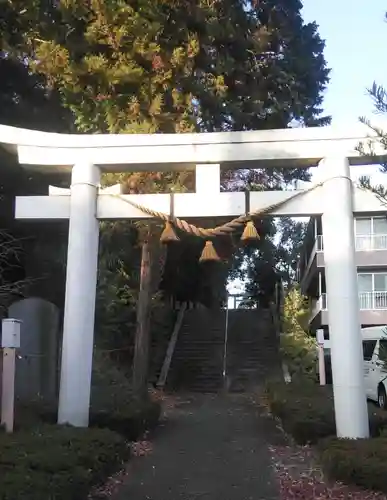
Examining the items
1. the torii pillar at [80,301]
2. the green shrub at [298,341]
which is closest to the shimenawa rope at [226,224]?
the torii pillar at [80,301]

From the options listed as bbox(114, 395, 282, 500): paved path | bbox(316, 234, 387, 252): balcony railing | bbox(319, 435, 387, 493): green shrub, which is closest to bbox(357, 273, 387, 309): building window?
bbox(316, 234, 387, 252): balcony railing

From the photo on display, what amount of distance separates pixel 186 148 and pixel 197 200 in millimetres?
760

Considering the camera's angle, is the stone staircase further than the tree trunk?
Yes

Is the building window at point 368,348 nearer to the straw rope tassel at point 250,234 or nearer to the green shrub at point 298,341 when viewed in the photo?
the green shrub at point 298,341

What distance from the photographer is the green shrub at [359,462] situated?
616 centimetres

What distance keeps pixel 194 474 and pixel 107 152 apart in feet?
14.8

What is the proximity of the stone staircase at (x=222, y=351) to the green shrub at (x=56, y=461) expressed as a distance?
39.6ft

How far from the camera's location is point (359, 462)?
251 inches

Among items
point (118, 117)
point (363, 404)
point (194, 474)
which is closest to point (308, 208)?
point (363, 404)

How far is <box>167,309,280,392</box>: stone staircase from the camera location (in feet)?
65.4

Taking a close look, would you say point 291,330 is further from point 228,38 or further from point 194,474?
point 194,474

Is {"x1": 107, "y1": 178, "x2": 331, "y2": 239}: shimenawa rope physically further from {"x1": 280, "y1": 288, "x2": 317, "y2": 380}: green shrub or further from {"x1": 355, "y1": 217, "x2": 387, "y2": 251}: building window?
{"x1": 355, "y1": 217, "x2": 387, "y2": 251}: building window

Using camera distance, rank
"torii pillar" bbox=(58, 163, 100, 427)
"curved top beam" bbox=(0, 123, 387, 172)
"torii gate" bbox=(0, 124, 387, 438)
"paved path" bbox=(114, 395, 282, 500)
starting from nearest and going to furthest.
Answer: "paved path" bbox=(114, 395, 282, 500)
"torii gate" bbox=(0, 124, 387, 438)
"torii pillar" bbox=(58, 163, 100, 427)
"curved top beam" bbox=(0, 123, 387, 172)

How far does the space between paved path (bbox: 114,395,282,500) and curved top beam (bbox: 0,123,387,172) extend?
405cm
